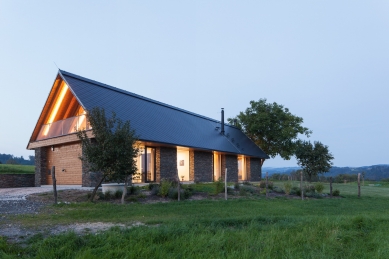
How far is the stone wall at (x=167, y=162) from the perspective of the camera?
19.8 metres

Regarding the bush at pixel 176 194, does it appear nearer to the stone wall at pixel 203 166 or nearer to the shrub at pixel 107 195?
the shrub at pixel 107 195

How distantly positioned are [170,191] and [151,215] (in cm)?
431

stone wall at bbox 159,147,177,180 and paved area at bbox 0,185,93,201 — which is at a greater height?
stone wall at bbox 159,147,177,180

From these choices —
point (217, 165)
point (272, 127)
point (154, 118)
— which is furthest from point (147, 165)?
point (272, 127)

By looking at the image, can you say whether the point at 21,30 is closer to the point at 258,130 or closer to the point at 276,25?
the point at 276,25

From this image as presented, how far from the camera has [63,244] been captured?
4.89 m

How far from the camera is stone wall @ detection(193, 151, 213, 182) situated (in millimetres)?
23134

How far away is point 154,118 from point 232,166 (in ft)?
31.1

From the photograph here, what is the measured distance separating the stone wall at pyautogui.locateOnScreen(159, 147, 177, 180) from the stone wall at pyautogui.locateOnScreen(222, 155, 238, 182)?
7.02 m

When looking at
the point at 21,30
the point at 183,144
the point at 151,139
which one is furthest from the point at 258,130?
the point at 21,30

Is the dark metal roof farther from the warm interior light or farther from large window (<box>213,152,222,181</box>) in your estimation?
large window (<box>213,152,222,181</box>)

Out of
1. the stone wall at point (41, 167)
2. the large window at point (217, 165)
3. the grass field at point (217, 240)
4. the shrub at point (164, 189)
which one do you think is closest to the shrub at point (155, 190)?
the shrub at point (164, 189)

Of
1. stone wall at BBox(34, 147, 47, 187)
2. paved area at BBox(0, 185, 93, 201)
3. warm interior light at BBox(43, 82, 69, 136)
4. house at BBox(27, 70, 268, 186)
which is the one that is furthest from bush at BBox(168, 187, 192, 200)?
stone wall at BBox(34, 147, 47, 187)

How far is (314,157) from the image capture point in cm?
3250
